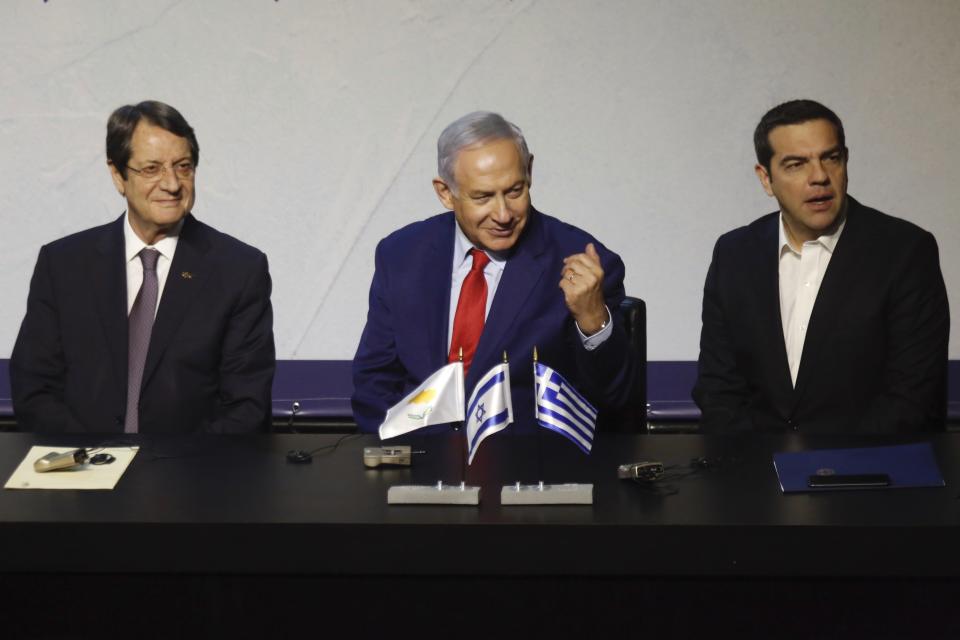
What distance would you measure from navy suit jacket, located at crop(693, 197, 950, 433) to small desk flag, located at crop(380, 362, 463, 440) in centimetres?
91

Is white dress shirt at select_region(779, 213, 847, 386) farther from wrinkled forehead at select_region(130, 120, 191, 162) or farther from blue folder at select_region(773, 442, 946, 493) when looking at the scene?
wrinkled forehead at select_region(130, 120, 191, 162)

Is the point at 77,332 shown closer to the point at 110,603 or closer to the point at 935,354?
the point at 110,603

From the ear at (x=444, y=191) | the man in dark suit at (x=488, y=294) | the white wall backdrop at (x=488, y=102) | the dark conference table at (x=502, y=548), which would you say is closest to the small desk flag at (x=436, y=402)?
the dark conference table at (x=502, y=548)

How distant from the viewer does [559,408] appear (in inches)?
106

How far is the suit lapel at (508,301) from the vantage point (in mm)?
3289

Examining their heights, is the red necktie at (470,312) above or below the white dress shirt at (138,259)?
below

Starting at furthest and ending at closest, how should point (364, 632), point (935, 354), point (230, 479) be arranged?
point (935, 354) < point (230, 479) < point (364, 632)

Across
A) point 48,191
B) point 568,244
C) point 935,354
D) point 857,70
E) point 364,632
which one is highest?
point 857,70

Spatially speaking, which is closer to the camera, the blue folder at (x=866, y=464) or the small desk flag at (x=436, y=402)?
the blue folder at (x=866, y=464)

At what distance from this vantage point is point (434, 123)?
476 centimetres

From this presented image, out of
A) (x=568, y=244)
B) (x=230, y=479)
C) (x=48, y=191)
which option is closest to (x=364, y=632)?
(x=230, y=479)

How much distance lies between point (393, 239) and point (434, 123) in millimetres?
1334

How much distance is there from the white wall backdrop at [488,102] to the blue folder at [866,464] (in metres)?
2.12

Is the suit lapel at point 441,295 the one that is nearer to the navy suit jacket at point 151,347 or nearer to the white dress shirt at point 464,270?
the white dress shirt at point 464,270
